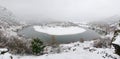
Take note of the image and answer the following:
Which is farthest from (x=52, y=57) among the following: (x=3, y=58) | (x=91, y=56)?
(x=3, y=58)

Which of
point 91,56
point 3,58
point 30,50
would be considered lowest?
point 30,50

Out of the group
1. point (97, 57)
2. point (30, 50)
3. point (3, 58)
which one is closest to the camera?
point (3, 58)

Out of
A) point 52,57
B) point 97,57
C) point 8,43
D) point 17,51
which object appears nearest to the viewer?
point 97,57

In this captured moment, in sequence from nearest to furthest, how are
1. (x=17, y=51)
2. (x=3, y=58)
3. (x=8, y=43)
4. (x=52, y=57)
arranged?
(x=3, y=58) < (x=52, y=57) < (x=17, y=51) < (x=8, y=43)

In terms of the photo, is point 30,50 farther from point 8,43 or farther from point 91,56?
point 91,56

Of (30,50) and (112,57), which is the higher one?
(112,57)

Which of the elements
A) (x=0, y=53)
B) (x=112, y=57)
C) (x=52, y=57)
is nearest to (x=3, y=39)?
(x=52, y=57)

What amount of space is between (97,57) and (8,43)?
102 feet

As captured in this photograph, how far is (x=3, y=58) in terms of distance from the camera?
2441 centimetres

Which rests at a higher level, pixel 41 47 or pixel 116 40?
pixel 116 40

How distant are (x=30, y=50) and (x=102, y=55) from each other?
2348cm

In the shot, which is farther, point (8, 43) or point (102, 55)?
point (8, 43)

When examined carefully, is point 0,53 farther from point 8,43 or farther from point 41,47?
point 8,43

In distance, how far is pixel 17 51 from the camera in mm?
44719
